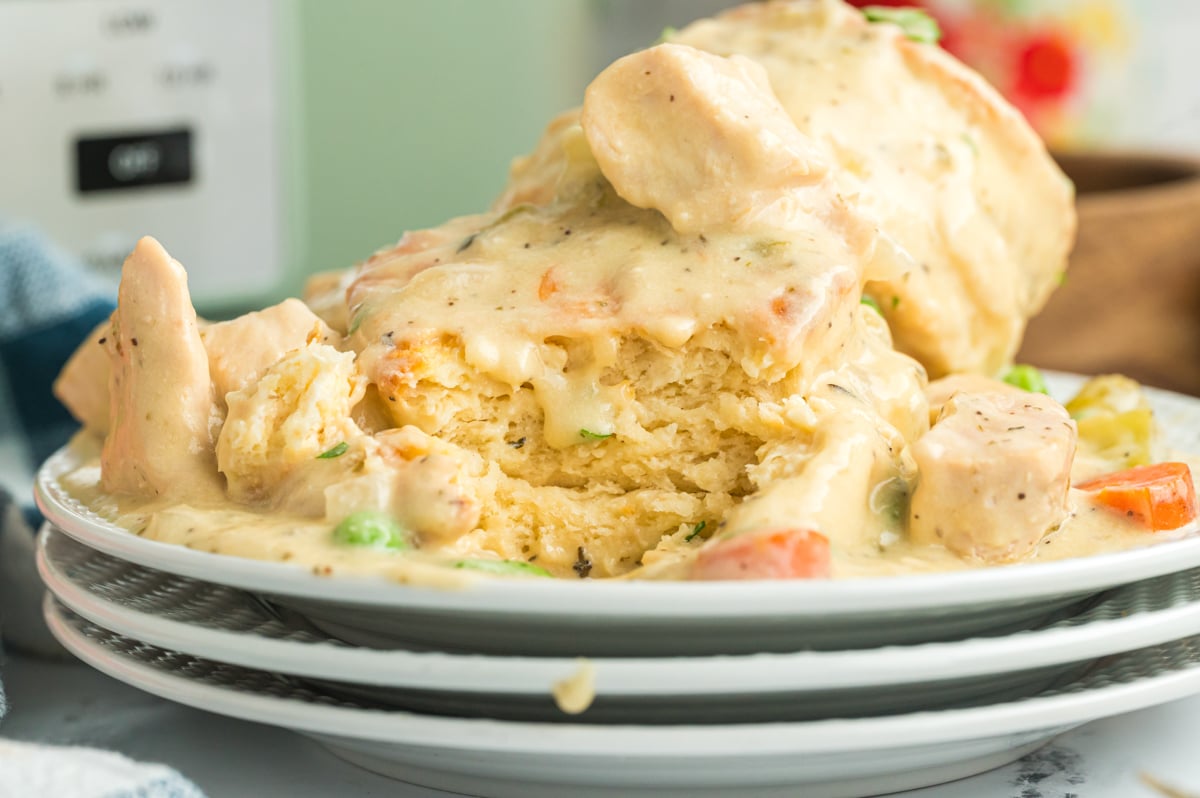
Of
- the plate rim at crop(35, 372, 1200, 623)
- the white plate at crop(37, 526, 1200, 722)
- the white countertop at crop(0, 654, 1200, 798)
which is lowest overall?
the white countertop at crop(0, 654, 1200, 798)

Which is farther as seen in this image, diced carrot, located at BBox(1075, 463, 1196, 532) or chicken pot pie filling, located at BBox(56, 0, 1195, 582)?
diced carrot, located at BBox(1075, 463, 1196, 532)

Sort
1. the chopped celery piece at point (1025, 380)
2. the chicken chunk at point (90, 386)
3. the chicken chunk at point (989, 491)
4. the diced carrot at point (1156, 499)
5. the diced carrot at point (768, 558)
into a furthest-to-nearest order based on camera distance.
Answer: the chopped celery piece at point (1025, 380), the chicken chunk at point (90, 386), the diced carrot at point (1156, 499), the chicken chunk at point (989, 491), the diced carrot at point (768, 558)

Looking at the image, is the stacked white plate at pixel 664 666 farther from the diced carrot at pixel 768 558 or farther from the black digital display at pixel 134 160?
the black digital display at pixel 134 160

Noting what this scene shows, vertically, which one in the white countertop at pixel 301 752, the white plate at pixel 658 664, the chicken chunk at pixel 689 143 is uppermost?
the chicken chunk at pixel 689 143

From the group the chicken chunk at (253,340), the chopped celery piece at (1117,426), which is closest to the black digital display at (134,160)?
Result: the chicken chunk at (253,340)

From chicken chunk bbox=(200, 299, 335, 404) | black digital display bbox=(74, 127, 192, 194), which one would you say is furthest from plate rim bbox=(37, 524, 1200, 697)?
black digital display bbox=(74, 127, 192, 194)

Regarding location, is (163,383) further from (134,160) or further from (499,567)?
(134,160)

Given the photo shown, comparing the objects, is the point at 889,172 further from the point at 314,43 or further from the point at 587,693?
the point at 314,43

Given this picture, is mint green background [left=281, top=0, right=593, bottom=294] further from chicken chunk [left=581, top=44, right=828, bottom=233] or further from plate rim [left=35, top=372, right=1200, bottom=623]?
plate rim [left=35, top=372, right=1200, bottom=623]
